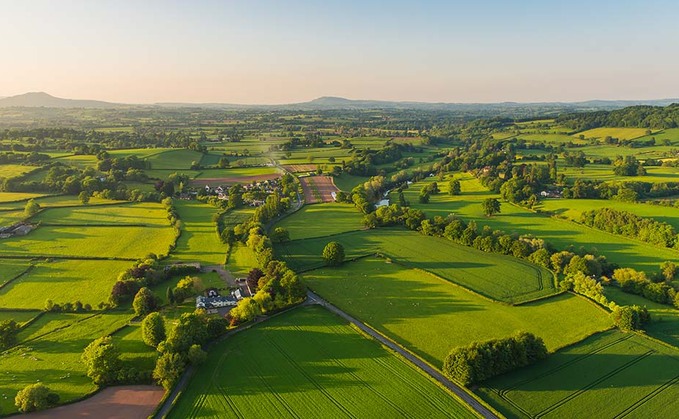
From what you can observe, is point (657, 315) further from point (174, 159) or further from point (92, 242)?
point (174, 159)

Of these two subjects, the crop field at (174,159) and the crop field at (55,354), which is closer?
the crop field at (55,354)

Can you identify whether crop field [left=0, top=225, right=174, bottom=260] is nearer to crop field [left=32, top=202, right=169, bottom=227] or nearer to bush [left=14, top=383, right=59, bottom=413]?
crop field [left=32, top=202, right=169, bottom=227]

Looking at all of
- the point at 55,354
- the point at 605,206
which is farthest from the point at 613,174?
the point at 55,354

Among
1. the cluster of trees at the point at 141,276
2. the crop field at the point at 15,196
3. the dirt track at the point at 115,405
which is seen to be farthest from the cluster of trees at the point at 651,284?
the crop field at the point at 15,196

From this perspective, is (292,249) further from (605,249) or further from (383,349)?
(605,249)

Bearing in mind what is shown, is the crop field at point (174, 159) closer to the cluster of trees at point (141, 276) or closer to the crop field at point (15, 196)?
the crop field at point (15, 196)

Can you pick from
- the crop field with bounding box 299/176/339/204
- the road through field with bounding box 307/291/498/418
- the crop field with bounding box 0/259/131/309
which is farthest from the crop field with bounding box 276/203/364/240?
the crop field with bounding box 0/259/131/309
